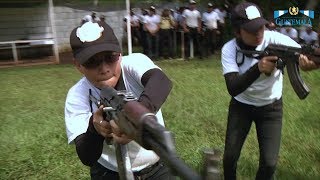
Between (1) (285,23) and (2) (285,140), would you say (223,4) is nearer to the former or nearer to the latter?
(1) (285,23)

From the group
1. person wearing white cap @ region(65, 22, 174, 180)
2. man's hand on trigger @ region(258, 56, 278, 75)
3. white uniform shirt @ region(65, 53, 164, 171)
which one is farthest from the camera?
man's hand on trigger @ region(258, 56, 278, 75)

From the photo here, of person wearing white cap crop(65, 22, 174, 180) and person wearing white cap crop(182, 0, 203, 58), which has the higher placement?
person wearing white cap crop(65, 22, 174, 180)

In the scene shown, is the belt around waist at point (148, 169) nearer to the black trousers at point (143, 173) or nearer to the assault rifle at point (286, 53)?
the black trousers at point (143, 173)

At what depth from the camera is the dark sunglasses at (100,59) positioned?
1908mm

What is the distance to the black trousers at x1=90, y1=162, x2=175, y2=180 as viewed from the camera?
7.52 ft

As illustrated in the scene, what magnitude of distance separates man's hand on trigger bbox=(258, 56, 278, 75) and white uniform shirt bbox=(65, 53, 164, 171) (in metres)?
1.07

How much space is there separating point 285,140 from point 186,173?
14.7 ft

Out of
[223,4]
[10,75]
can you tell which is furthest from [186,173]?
[223,4]

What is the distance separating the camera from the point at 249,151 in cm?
501

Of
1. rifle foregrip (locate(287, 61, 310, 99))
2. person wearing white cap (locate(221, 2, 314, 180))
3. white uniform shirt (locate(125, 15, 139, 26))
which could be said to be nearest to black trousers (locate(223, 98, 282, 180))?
person wearing white cap (locate(221, 2, 314, 180))

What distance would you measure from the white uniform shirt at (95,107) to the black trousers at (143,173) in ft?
0.11

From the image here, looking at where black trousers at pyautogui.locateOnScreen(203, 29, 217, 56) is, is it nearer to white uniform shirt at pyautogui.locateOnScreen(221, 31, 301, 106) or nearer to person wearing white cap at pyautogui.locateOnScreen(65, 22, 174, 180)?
white uniform shirt at pyautogui.locateOnScreen(221, 31, 301, 106)

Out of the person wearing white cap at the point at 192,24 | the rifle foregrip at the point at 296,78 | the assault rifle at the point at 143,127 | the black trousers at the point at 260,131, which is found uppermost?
the assault rifle at the point at 143,127

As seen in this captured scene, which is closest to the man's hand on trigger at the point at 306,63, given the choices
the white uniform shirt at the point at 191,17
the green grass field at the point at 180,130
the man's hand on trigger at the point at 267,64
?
the man's hand on trigger at the point at 267,64
